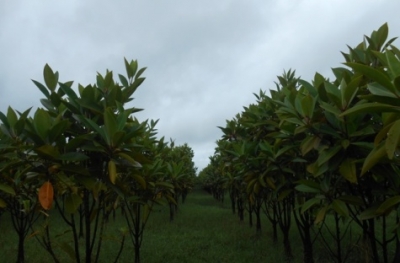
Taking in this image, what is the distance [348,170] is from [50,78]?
2.34 m

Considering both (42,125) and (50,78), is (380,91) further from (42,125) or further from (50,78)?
(50,78)

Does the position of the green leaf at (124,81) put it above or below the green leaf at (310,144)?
above

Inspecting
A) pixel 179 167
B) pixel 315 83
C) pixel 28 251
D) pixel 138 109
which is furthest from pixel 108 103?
pixel 28 251

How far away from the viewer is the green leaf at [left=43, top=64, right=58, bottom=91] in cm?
297

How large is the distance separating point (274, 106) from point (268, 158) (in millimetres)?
966

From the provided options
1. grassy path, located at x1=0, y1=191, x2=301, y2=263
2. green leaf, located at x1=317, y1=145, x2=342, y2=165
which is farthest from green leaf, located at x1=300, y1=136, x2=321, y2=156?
grassy path, located at x1=0, y1=191, x2=301, y2=263

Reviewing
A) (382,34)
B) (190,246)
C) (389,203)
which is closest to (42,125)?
(389,203)

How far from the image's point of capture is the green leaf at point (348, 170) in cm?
248

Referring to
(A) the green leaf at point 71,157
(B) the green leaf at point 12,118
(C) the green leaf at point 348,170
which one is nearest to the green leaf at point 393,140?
(C) the green leaf at point 348,170

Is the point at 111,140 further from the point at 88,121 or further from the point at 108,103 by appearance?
the point at 108,103

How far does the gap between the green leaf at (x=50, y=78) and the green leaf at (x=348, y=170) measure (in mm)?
2266

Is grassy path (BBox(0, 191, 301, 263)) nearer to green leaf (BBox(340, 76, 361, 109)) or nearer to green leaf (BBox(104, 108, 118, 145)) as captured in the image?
green leaf (BBox(104, 108, 118, 145))

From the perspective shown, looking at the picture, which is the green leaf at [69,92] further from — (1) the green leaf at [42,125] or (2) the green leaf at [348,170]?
(2) the green leaf at [348,170]

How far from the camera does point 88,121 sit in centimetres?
257
